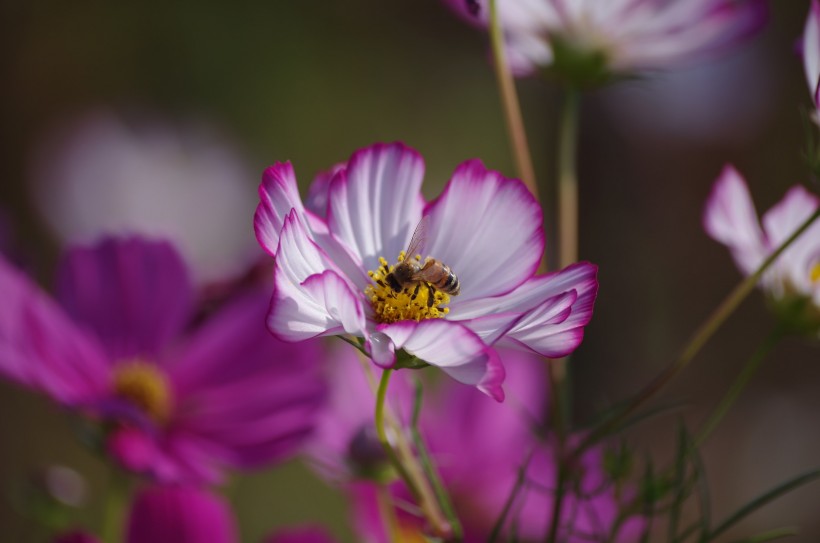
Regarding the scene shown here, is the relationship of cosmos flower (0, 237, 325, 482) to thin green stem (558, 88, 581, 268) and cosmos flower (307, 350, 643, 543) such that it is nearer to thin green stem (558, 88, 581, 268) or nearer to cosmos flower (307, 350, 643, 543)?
cosmos flower (307, 350, 643, 543)

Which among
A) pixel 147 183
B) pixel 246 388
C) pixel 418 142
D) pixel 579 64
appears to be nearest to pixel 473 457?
pixel 246 388

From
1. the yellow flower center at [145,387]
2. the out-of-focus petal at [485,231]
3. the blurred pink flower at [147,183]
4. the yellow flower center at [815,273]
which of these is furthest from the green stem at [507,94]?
the blurred pink flower at [147,183]

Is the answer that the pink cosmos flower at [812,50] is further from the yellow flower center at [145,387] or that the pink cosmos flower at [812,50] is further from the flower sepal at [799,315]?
the yellow flower center at [145,387]

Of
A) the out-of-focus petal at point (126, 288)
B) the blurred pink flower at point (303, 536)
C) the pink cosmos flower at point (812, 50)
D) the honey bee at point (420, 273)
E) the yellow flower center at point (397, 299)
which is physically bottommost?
the blurred pink flower at point (303, 536)

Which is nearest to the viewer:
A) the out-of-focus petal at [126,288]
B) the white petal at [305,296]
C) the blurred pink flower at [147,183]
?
the white petal at [305,296]

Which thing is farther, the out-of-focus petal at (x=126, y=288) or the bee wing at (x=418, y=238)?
the out-of-focus petal at (x=126, y=288)

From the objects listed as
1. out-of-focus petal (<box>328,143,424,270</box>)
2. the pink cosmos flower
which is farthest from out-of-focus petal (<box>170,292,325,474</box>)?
the pink cosmos flower

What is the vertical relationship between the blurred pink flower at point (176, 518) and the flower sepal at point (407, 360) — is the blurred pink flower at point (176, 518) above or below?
below

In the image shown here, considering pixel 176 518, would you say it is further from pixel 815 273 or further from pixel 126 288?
pixel 815 273

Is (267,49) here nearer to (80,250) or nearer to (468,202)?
(80,250)
